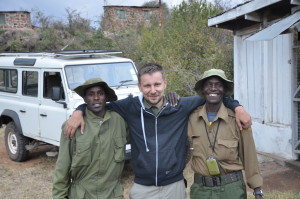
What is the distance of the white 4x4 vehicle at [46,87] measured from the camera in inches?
235

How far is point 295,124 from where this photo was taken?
5891 millimetres

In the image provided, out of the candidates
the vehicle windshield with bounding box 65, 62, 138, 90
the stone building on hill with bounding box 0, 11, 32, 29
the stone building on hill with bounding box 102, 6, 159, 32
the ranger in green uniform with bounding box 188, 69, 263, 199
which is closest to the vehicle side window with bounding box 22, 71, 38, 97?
the vehicle windshield with bounding box 65, 62, 138, 90

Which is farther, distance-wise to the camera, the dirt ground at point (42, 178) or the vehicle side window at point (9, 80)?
the vehicle side window at point (9, 80)

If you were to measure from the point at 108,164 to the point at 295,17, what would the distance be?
359 centimetres

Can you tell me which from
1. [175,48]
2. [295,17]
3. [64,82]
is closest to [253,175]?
[295,17]

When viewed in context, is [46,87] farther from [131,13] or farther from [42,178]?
[131,13]

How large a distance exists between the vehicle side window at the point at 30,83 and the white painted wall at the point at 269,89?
154 inches

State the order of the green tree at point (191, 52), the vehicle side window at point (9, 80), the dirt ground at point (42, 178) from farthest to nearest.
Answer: the green tree at point (191, 52) < the vehicle side window at point (9, 80) < the dirt ground at point (42, 178)

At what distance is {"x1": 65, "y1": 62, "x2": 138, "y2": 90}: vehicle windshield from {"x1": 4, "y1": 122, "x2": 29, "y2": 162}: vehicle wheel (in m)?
1.90

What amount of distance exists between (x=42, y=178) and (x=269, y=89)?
4.14m

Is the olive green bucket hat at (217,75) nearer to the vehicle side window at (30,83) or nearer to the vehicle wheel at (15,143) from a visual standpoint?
the vehicle side window at (30,83)

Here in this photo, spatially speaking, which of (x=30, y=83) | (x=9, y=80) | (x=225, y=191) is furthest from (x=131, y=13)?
(x=225, y=191)

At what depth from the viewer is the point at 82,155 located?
2.56 m

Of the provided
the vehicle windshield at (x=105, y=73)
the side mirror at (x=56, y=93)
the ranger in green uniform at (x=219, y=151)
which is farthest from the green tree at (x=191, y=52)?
the ranger in green uniform at (x=219, y=151)
